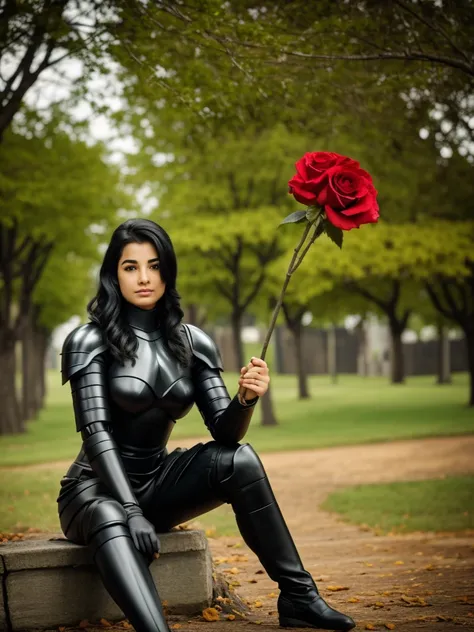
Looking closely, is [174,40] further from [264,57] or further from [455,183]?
[455,183]

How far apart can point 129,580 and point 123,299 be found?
150 cm

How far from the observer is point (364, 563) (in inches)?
263

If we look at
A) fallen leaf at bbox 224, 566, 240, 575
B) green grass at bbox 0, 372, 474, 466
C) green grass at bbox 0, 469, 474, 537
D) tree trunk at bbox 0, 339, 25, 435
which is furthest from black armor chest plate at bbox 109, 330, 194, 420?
tree trunk at bbox 0, 339, 25, 435

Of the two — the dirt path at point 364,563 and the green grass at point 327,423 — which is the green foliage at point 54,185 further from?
the dirt path at point 364,563

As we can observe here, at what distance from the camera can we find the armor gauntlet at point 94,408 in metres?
4.05

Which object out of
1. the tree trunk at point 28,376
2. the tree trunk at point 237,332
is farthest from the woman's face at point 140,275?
the tree trunk at point 28,376

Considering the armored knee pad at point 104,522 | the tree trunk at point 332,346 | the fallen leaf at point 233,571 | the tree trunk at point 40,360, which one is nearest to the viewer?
the armored knee pad at point 104,522

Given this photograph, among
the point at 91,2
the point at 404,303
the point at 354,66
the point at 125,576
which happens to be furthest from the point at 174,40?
the point at 404,303

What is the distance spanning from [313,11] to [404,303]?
20.5 m

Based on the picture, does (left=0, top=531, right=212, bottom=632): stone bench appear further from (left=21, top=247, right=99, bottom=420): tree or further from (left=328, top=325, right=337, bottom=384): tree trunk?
(left=328, top=325, right=337, bottom=384): tree trunk

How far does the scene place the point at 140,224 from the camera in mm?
4562

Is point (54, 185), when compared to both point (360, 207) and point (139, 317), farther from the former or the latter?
point (360, 207)

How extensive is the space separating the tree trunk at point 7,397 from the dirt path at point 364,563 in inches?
299

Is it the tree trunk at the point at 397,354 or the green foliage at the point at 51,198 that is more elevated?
the green foliage at the point at 51,198
